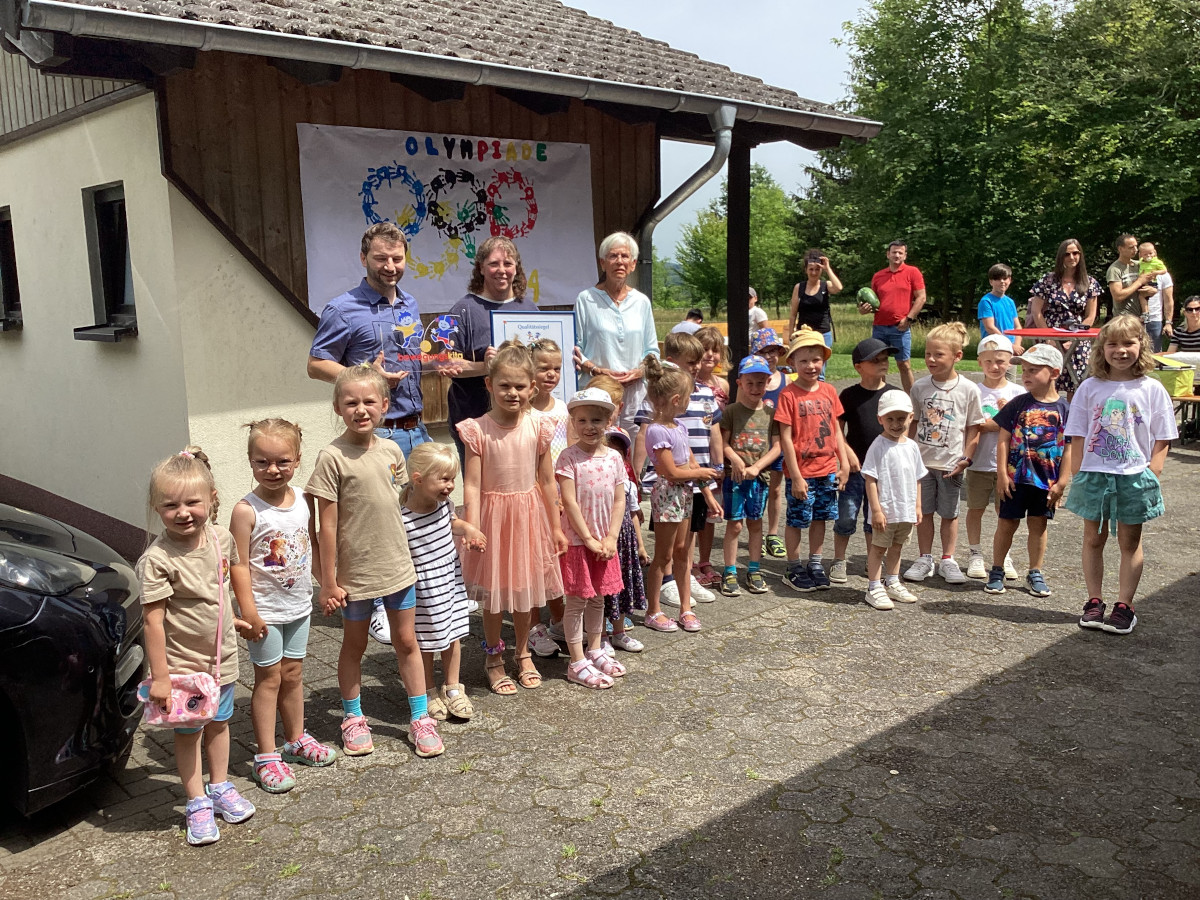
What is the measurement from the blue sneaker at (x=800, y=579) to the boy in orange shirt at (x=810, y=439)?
0.5 inches

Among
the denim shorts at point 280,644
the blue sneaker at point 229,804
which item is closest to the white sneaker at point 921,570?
the denim shorts at point 280,644

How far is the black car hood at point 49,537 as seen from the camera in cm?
382

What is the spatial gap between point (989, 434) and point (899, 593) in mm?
1151

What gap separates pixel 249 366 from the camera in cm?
651

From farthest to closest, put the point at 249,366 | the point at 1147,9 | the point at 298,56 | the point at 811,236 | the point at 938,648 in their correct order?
the point at 811,236 < the point at 1147,9 < the point at 249,366 < the point at 298,56 < the point at 938,648

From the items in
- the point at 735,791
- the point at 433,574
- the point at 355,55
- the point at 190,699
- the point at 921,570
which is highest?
→ the point at 355,55

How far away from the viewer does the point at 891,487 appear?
5.80 metres

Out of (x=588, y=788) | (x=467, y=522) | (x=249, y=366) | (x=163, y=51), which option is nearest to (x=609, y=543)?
(x=467, y=522)

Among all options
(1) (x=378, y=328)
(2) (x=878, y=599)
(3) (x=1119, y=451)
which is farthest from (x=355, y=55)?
(3) (x=1119, y=451)

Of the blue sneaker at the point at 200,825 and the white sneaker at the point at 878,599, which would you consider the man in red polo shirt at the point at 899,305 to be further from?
the blue sneaker at the point at 200,825

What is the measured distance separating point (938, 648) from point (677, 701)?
1507mm

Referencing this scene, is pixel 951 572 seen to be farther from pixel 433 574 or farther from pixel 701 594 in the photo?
pixel 433 574

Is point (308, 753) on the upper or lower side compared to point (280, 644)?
lower

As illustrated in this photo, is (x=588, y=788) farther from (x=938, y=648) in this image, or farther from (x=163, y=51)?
(x=163, y=51)
